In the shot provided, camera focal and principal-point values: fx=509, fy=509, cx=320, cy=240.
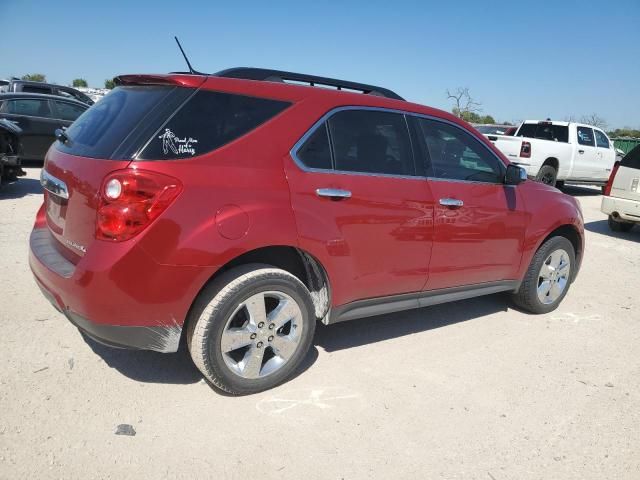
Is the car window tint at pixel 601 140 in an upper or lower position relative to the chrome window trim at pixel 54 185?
upper

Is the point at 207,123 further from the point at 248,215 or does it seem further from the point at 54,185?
the point at 54,185

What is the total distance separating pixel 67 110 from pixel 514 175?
10.3 m

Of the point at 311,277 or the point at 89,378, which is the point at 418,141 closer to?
the point at 311,277

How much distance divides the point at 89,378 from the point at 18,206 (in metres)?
5.48

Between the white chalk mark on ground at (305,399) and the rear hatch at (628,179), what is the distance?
7155 mm

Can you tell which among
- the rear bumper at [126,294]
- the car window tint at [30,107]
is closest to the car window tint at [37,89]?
the car window tint at [30,107]

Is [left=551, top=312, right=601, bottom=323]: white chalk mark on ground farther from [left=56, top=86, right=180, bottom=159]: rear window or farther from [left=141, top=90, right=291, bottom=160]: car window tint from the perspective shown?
[left=56, top=86, right=180, bottom=159]: rear window

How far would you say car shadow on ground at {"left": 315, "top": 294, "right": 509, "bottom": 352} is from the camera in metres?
3.84

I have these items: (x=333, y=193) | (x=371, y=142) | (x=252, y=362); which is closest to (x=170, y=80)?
(x=333, y=193)

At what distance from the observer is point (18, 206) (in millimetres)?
7391

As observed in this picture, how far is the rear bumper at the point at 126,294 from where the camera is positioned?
243 cm

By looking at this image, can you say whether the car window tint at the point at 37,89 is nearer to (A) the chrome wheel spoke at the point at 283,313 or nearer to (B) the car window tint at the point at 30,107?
(B) the car window tint at the point at 30,107

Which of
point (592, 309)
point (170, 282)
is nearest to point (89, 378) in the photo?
point (170, 282)

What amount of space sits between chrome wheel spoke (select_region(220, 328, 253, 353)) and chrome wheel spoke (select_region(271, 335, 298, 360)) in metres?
0.17
